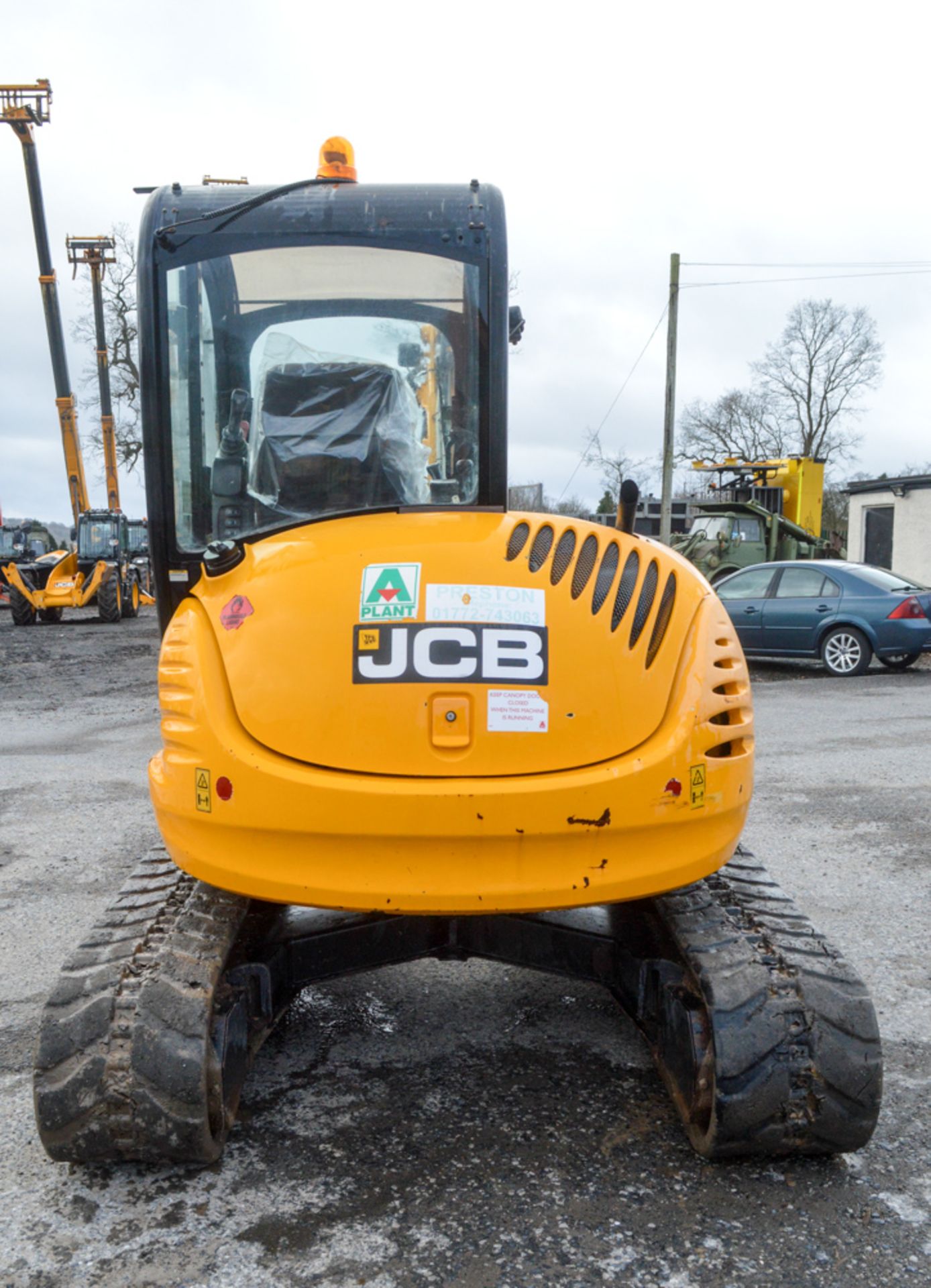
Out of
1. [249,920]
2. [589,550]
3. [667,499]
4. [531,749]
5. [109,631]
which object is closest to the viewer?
[531,749]

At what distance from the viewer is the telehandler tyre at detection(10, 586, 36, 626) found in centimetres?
2538

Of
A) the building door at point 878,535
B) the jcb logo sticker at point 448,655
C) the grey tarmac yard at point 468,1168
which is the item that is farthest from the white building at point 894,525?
the jcb logo sticker at point 448,655

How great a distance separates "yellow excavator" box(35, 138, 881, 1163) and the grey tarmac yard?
0.47 feet

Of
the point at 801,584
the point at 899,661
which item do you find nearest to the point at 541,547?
the point at 801,584

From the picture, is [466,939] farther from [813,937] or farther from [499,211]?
[499,211]

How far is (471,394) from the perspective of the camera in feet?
11.1

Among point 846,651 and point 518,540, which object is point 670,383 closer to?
point 846,651

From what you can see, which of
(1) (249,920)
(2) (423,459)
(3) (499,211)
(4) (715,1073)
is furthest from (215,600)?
(4) (715,1073)

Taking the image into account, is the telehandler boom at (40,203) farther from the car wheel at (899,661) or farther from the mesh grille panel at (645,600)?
the mesh grille panel at (645,600)

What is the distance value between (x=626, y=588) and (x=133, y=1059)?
1670mm

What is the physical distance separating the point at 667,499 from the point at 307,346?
21.9 meters

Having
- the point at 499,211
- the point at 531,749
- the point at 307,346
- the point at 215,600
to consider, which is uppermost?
the point at 499,211

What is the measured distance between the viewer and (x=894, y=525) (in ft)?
87.2

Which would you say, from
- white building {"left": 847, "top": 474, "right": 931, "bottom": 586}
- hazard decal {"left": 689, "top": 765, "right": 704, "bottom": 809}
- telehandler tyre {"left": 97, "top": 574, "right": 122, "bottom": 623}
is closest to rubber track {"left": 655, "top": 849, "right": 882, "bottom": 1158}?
hazard decal {"left": 689, "top": 765, "right": 704, "bottom": 809}
